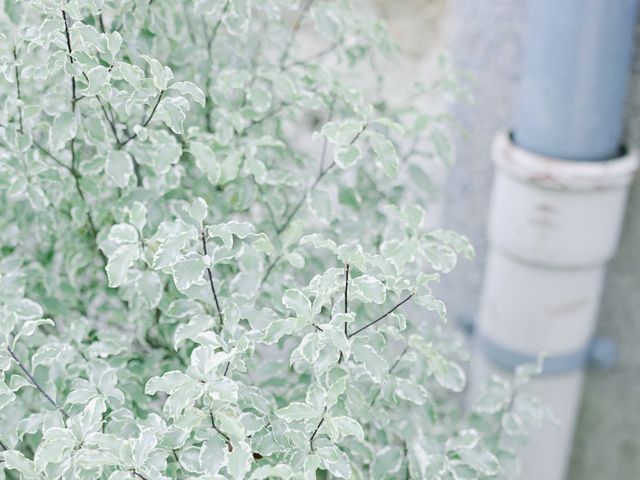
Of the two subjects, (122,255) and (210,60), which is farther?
(210,60)

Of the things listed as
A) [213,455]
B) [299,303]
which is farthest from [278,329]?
[213,455]

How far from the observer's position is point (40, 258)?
135cm

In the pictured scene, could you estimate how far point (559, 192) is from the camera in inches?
58.1

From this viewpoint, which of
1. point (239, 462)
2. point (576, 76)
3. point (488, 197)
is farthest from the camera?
point (488, 197)

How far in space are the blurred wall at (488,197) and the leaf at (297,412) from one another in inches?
37.8

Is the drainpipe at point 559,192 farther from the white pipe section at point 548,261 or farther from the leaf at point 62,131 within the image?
the leaf at point 62,131

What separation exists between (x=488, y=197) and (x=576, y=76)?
1.54ft

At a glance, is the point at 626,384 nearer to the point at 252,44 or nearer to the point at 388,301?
the point at 388,301

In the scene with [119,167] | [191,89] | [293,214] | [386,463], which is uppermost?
[191,89]

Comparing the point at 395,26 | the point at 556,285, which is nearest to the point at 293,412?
the point at 556,285

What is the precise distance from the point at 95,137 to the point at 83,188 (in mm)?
114

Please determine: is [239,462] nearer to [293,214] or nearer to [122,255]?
[122,255]

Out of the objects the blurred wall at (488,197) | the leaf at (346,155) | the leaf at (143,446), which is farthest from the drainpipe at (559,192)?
the leaf at (143,446)

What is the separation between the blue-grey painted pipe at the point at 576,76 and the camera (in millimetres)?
1387
